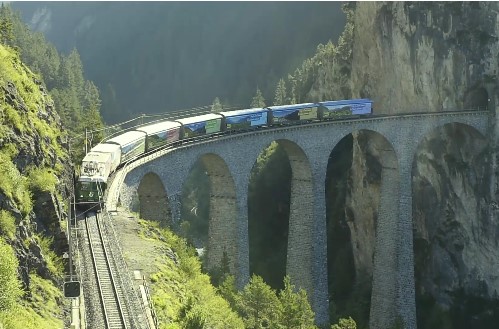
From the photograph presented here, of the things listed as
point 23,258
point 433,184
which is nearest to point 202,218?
point 433,184

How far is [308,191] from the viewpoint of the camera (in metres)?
57.3

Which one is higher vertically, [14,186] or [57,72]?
[57,72]

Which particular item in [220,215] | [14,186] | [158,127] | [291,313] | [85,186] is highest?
[158,127]

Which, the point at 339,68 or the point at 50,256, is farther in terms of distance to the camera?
the point at 339,68

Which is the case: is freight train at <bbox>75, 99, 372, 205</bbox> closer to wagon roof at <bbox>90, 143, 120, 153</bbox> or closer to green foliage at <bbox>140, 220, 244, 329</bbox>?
wagon roof at <bbox>90, 143, 120, 153</bbox>

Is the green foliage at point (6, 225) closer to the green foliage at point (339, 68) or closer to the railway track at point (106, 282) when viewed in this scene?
the railway track at point (106, 282)

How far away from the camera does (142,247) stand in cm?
3509

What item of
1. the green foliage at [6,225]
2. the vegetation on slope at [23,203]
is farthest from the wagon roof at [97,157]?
the green foliage at [6,225]

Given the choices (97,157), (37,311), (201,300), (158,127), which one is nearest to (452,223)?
(158,127)

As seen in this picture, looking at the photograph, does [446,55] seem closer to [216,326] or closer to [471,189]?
[471,189]

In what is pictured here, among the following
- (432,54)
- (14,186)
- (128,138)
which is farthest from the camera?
(432,54)

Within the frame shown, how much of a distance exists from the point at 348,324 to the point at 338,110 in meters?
23.3

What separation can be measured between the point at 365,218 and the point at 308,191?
2440 centimetres

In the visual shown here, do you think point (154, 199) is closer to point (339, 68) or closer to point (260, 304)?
point (260, 304)
